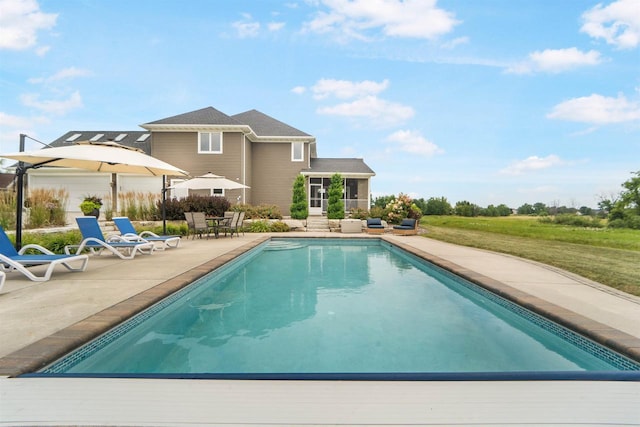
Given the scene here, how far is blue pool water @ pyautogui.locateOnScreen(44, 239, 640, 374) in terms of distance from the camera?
124 inches

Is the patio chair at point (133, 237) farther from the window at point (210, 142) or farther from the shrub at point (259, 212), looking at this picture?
the window at point (210, 142)

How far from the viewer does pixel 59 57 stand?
13.3 meters

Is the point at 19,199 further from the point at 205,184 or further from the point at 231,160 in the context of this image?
the point at 231,160

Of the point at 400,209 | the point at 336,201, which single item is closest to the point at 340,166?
the point at 336,201

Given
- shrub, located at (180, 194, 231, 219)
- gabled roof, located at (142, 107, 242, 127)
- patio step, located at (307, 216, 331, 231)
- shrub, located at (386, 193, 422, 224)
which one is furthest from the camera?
gabled roof, located at (142, 107, 242, 127)

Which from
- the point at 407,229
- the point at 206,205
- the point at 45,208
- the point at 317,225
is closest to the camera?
the point at 45,208

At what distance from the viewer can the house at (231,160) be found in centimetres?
1991

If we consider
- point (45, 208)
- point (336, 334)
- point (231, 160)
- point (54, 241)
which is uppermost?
point (231, 160)

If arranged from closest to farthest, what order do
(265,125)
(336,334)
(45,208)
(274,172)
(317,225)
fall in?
(336,334)
(45,208)
(317,225)
(274,172)
(265,125)

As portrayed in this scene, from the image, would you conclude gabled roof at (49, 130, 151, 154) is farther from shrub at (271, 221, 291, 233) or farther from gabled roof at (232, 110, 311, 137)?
shrub at (271, 221, 291, 233)

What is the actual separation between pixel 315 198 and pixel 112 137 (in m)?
14.3

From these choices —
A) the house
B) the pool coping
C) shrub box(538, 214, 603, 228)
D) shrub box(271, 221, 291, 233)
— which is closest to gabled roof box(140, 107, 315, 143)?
the house

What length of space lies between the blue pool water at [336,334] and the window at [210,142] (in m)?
14.8

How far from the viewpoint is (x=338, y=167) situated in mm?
23375
